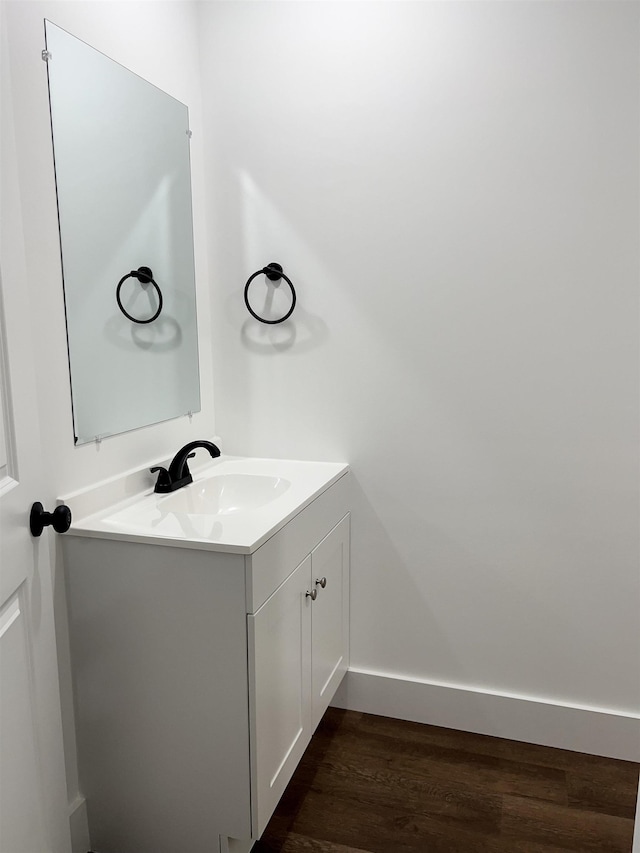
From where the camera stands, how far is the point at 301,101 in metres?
2.19

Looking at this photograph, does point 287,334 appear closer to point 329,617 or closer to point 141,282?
point 141,282

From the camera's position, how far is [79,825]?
1750 mm

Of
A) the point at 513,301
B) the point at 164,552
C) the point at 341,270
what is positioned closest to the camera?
→ the point at 164,552

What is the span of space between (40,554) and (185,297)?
1.05 m

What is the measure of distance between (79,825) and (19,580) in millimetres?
824

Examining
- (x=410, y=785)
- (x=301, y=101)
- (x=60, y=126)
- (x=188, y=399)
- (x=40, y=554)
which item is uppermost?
(x=301, y=101)

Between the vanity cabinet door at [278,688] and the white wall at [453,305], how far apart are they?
513mm

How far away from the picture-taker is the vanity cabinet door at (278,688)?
1591 millimetres

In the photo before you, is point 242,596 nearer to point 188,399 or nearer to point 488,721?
point 188,399

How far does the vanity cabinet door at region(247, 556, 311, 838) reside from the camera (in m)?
1.59

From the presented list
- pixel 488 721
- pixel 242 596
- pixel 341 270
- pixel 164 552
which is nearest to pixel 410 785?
pixel 488 721

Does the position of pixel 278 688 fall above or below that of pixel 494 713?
above

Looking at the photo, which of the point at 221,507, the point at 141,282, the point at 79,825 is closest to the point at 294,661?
the point at 221,507

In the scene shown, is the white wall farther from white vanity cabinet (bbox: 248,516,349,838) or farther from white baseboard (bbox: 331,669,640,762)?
white vanity cabinet (bbox: 248,516,349,838)
